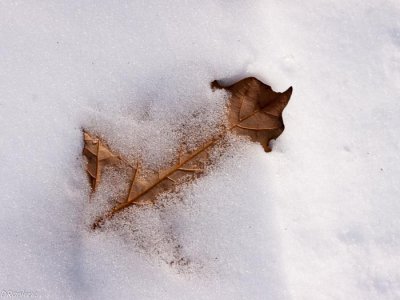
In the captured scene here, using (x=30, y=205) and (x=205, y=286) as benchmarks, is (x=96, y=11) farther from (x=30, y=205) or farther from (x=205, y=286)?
(x=205, y=286)

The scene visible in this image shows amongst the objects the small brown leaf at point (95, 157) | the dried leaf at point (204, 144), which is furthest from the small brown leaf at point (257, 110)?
the small brown leaf at point (95, 157)

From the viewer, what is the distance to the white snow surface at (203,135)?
4.92 ft

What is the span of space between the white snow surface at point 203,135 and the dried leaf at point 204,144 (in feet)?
0.17

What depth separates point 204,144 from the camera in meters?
1.55

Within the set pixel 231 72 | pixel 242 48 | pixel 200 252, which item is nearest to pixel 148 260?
pixel 200 252

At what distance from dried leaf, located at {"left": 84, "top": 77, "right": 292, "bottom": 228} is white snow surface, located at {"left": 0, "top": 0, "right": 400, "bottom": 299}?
2.0 inches

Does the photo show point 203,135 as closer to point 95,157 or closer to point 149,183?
point 149,183

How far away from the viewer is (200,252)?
61.1 inches

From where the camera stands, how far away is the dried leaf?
4.86 feet

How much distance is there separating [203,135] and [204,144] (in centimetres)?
4

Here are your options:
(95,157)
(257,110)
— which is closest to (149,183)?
(95,157)

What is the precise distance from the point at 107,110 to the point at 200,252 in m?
0.71

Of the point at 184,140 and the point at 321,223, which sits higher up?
the point at 184,140

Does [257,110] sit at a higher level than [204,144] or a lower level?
higher
